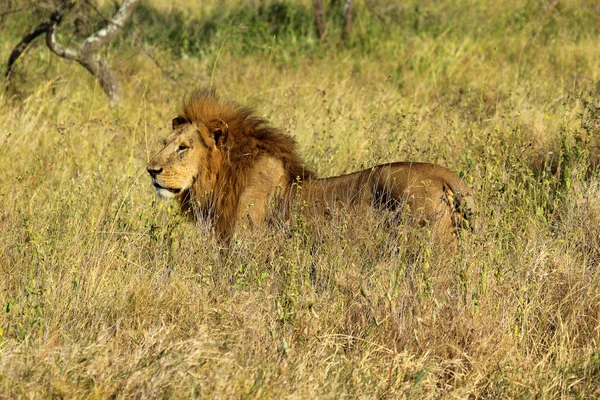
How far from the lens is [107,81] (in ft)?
26.9

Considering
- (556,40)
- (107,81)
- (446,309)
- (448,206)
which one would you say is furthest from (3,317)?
(556,40)

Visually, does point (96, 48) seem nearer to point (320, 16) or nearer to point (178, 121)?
point (178, 121)

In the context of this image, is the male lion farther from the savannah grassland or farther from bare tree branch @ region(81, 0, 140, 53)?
bare tree branch @ region(81, 0, 140, 53)

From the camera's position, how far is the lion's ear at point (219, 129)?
558cm

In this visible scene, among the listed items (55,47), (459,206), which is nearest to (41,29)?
(55,47)

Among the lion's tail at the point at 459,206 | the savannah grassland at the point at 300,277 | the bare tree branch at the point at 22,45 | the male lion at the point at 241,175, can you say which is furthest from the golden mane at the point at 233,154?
the bare tree branch at the point at 22,45

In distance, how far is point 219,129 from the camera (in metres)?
5.58

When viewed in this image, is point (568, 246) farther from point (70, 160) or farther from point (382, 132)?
point (70, 160)

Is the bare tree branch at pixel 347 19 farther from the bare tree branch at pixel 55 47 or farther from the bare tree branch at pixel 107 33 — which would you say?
the bare tree branch at pixel 55 47

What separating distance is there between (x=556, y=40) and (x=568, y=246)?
6.09 meters

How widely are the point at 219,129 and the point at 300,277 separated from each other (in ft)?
4.76

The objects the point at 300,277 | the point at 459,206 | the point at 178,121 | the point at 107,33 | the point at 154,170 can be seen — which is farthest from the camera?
the point at 107,33

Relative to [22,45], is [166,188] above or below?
below

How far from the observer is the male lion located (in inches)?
204
